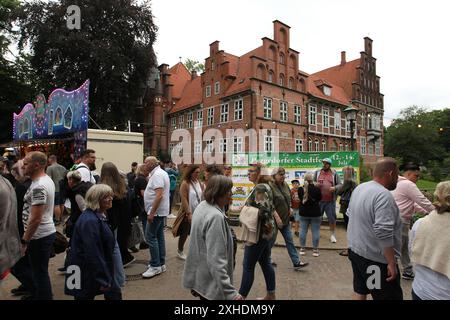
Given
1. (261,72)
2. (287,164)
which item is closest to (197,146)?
(261,72)

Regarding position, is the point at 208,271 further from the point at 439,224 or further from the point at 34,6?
the point at 34,6

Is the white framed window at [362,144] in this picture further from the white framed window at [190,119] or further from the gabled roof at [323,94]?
the white framed window at [190,119]

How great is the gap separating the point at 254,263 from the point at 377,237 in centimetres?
147

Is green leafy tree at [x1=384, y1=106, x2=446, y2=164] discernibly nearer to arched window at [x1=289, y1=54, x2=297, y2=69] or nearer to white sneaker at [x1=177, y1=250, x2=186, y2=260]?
arched window at [x1=289, y1=54, x2=297, y2=69]

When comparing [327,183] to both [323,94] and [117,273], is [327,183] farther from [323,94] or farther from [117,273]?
[323,94]

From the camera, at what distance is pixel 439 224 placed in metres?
2.37

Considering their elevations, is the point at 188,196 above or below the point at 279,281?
above

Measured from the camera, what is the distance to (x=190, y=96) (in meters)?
42.7

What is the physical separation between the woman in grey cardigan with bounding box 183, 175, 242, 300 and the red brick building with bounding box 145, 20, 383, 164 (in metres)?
27.9

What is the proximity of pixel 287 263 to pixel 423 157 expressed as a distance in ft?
209

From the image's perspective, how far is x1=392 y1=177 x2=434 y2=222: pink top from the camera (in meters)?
4.56

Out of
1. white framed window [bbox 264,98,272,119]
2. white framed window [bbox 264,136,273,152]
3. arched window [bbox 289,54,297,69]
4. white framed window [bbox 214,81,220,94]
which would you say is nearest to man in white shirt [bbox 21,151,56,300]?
white framed window [bbox 264,136,273,152]

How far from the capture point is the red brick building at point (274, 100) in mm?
31438

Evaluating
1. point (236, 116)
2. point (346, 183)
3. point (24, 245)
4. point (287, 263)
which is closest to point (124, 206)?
point (24, 245)
